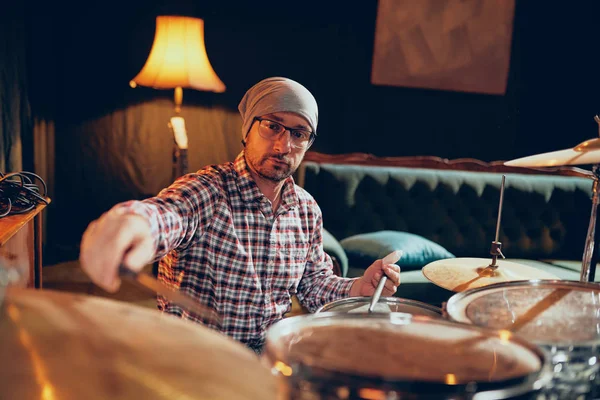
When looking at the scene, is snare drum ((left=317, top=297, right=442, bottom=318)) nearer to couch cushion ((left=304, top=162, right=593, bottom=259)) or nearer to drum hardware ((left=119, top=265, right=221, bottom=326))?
drum hardware ((left=119, top=265, right=221, bottom=326))

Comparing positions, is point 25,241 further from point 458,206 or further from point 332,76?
point 332,76

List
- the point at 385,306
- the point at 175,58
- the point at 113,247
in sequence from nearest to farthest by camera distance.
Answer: the point at 113,247 → the point at 385,306 → the point at 175,58

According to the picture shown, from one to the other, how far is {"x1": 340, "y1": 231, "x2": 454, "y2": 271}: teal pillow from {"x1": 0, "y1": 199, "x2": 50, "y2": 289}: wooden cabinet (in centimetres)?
147

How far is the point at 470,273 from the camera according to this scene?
1771mm

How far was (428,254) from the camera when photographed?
3.03 metres

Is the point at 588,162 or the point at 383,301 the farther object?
the point at 588,162

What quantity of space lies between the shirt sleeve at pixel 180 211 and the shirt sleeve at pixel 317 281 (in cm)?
34

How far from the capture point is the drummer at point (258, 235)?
4.72 feet

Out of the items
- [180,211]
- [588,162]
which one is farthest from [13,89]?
[588,162]

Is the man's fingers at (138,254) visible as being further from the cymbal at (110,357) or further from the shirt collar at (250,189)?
the shirt collar at (250,189)

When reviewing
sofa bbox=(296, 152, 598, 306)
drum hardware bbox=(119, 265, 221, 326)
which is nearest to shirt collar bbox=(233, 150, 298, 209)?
drum hardware bbox=(119, 265, 221, 326)

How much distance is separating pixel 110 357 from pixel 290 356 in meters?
0.19

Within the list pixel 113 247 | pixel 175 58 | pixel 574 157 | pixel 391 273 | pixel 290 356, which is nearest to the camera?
pixel 290 356

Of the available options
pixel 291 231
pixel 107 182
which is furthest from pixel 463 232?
pixel 107 182
